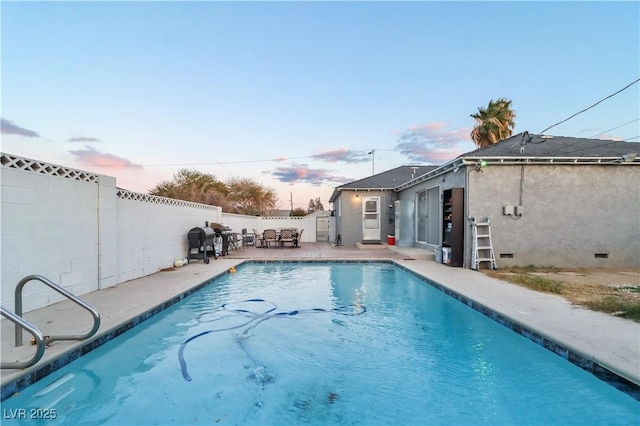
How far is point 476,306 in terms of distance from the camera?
5051 millimetres

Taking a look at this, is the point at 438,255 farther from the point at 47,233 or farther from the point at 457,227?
the point at 47,233

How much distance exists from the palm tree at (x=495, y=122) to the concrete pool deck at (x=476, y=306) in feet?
44.6

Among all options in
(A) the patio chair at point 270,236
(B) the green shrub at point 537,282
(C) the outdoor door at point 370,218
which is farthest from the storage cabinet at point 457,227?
(A) the patio chair at point 270,236

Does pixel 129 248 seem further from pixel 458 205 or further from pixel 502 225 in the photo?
pixel 502 225

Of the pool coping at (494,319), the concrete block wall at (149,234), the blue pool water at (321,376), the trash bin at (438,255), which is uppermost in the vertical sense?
the concrete block wall at (149,234)

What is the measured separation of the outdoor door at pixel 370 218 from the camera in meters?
15.4

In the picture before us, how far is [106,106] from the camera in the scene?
1020 centimetres

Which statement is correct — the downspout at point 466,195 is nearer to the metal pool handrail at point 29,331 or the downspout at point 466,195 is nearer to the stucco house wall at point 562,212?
the stucco house wall at point 562,212

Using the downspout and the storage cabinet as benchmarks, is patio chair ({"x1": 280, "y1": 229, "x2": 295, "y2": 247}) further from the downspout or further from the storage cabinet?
the downspout

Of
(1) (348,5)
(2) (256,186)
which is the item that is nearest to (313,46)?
(1) (348,5)

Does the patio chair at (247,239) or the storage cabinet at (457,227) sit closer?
the storage cabinet at (457,227)

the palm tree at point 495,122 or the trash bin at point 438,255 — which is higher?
the palm tree at point 495,122

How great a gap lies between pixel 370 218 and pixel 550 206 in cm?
793

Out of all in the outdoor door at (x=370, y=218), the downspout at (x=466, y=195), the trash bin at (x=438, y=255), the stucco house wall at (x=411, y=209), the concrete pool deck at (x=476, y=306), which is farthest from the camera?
the outdoor door at (x=370, y=218)
